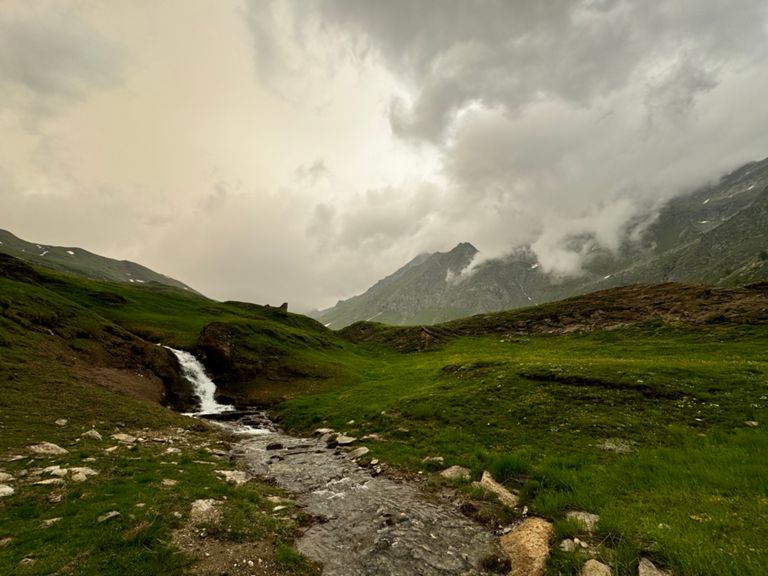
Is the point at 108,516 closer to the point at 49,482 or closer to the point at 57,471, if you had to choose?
the point at 49,482

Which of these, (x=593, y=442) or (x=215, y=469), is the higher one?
(x=593, y=442)

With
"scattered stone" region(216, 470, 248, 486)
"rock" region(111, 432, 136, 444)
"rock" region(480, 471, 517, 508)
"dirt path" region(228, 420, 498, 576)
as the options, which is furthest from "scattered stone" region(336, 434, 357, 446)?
"rock" region(111, 432, 136, 444)

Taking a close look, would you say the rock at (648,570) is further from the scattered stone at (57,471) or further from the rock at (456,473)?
the scattered stone at (57,471)

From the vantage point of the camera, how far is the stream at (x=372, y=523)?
446 inches

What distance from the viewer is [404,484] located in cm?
1869

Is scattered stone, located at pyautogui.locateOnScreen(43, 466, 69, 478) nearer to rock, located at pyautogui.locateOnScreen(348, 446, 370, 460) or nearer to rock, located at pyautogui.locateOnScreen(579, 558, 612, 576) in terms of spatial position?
rock, located at pyautogui.locateOnScreen(348, 446, 370, 460)

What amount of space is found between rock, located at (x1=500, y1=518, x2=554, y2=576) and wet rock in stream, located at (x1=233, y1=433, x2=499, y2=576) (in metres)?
0.64

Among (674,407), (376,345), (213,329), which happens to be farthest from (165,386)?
(376,345)

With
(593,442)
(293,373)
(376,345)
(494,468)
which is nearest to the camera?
(494,468)

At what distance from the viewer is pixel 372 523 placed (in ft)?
46.0

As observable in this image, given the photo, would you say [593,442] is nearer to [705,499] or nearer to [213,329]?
[705,499]

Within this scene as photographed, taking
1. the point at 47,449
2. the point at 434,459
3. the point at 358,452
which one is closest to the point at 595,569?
the point at 434,459

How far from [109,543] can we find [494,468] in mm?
15493

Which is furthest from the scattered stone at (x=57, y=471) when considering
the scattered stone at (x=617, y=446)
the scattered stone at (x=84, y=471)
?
the scattered stone at (x=617, y=446)
